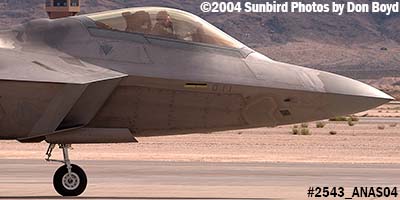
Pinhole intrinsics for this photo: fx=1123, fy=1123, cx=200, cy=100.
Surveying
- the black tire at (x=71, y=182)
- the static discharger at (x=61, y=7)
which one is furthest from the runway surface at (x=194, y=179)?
the static discharger at (x=61, y=7)

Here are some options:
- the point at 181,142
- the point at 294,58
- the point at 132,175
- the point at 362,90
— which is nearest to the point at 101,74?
the point at 362,90

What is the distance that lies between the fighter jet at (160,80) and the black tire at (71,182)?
1.24m

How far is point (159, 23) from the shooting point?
19109 mm

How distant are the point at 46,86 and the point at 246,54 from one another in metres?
3.62

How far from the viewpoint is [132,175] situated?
26844 mm

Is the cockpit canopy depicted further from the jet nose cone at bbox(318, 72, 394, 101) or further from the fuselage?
the jet nose cone at bbox(318, 72, 394, 101)

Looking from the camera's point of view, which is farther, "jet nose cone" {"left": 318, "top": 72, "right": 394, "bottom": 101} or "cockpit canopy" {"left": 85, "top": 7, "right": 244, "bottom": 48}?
"cockpit canopy" {"left": 85, "top": 7, "right": 244, "bottom": 48}

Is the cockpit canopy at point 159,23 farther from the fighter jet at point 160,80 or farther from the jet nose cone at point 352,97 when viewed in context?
the jet nose cone at point 352,97

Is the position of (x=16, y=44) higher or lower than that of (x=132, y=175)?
higher

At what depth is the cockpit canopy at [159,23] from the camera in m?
19.0

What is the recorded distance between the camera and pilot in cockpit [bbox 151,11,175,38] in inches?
750

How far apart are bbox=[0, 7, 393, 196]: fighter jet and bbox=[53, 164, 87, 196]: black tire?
124 centimetres

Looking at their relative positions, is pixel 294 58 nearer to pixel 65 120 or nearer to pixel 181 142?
pixel 181 142

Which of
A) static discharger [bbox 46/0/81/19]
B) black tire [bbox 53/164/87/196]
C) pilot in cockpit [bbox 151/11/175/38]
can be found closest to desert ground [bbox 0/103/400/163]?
black tire [bbox 53/164/87/196]
